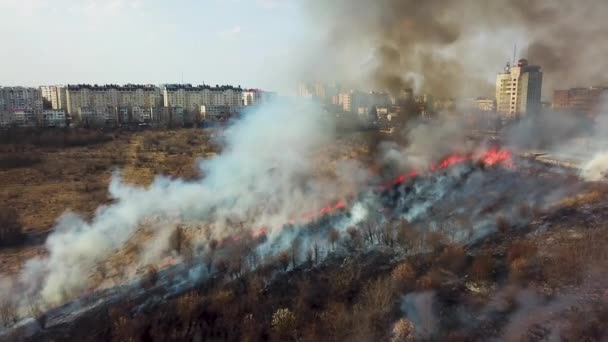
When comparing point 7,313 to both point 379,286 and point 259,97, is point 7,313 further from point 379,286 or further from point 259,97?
point 259,97

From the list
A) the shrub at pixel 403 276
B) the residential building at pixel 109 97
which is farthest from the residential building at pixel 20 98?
the shrub at pixel 403 276

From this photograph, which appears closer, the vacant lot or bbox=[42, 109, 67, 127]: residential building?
the vacant lot

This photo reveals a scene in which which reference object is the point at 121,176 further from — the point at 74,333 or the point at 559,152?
the point at 559,152

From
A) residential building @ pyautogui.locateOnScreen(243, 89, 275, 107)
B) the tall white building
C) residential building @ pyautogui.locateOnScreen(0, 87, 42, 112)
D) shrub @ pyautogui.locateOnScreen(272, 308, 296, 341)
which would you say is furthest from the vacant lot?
residential building @ pyautogui.locateOnScreen(0, 87, 42, 112)

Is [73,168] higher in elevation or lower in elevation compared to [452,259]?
lower

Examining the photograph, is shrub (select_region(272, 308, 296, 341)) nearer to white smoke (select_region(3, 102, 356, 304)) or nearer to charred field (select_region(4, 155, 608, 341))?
charred field (select_region(4, 155, 608, 341))

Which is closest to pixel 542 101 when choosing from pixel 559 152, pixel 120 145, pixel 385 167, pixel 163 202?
pixel 559 152

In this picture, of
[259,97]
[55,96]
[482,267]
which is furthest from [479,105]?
[55,96]

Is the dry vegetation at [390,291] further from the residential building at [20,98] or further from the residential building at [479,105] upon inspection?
the residential building at [20,98]
